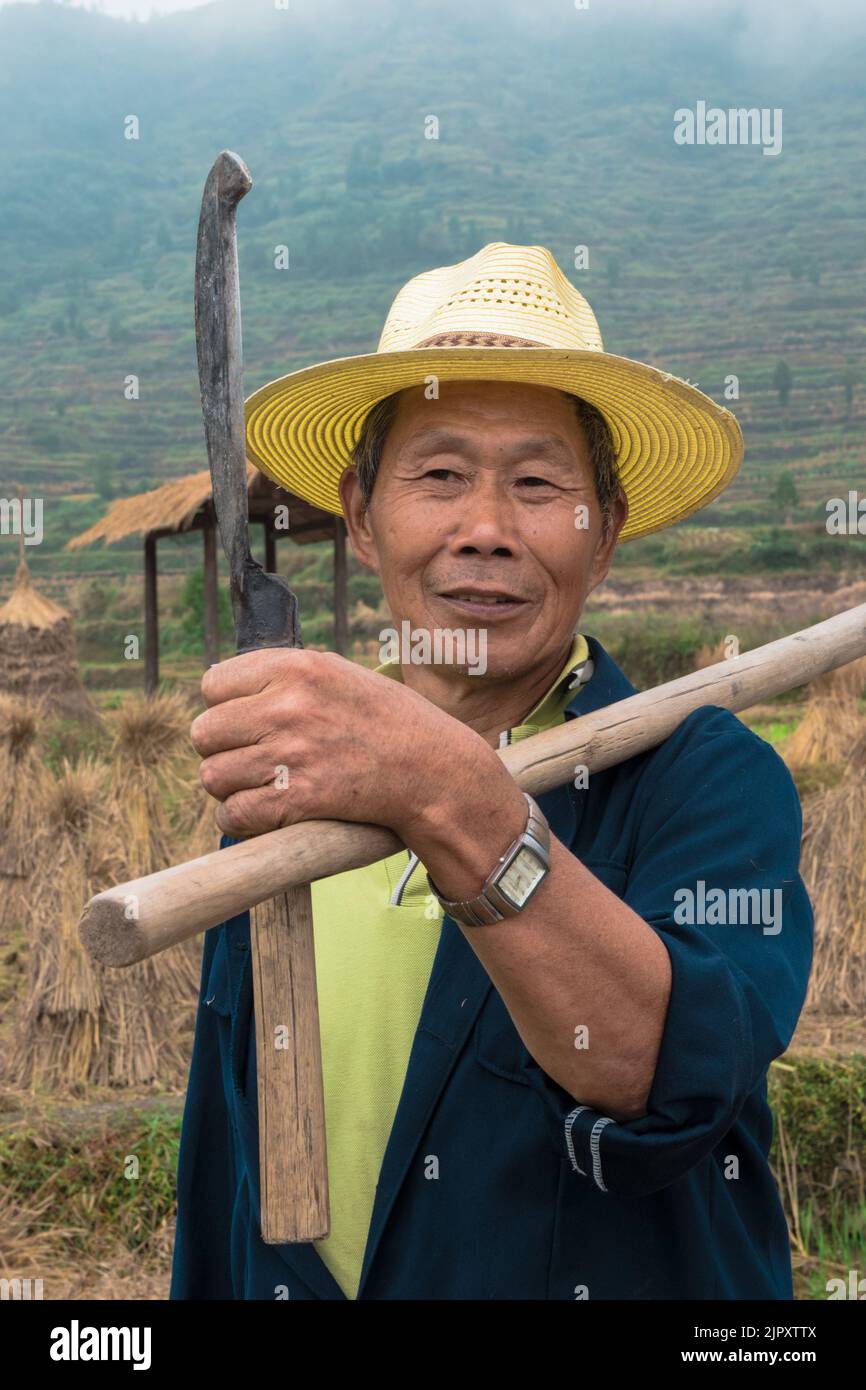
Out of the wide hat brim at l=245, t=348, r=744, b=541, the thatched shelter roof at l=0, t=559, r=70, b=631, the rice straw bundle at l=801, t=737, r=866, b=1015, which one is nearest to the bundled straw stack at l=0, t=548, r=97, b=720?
the thatched shelter roof at l=0, t=559, r=70, b=631

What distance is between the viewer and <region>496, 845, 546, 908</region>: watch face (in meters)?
1.20

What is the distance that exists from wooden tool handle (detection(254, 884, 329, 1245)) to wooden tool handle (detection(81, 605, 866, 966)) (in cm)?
9

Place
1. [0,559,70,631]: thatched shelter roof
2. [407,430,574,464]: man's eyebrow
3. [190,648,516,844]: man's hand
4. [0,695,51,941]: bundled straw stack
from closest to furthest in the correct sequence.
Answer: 1. [190,648,516,844]: man's hand
2. [407,430,574,464]: man's eyebrow
3. [0,695,51,941]: bundled straw stack
4. [0,559,70,631]: thatched shelter roof

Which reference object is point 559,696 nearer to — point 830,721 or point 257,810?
point 257,810

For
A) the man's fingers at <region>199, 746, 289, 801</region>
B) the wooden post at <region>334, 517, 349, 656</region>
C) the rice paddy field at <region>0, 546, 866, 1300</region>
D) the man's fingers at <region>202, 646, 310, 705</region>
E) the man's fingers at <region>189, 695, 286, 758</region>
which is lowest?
the rice paddy field at <region>0, 546, 866, 1300</region>

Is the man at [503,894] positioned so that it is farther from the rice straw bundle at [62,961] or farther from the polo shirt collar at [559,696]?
the rice straw bundle at [62,961]

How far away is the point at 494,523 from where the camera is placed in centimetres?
172

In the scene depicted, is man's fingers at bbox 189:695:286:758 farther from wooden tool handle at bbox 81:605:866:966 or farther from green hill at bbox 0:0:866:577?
green hill at bbox 0:0:866:577

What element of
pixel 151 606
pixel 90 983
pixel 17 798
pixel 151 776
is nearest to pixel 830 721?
pixel 151 776

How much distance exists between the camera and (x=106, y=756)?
638 centimetres

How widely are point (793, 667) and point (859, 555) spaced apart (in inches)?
1161

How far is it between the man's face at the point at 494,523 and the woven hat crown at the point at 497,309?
9 cm

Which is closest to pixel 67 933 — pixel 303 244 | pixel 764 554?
pixel 764 554

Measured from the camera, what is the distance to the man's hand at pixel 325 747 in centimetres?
119
